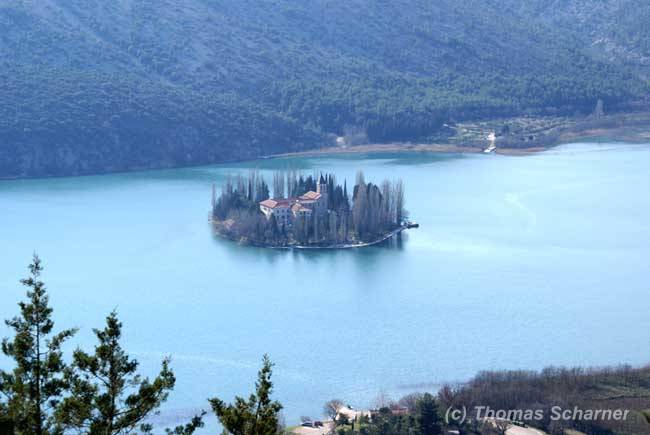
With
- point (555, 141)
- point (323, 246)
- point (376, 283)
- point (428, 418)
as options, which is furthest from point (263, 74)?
point (428, 418)

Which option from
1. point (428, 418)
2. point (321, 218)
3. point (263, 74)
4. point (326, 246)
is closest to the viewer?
point (428, 418)

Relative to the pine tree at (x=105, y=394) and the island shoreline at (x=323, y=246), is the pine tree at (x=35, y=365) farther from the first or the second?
the island shoreline at (x=323, y=246)

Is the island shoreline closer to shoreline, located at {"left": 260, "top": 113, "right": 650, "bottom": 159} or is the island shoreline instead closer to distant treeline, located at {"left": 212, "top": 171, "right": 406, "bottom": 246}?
distant treeline, located at {"left": 212, "top": 171, "right": 406, "bottom": 246}

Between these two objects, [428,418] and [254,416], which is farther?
[428,418]

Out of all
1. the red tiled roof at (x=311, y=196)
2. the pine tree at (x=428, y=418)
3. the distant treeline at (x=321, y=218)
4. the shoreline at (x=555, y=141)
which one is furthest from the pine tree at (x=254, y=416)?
the shoreline at (x=555, y=141)

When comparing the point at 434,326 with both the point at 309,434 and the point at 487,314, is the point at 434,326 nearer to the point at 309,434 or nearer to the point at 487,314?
the point at 487,314

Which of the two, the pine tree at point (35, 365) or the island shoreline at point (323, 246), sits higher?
the pine tree at point (35, 365)

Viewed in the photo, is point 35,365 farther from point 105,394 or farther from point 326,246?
point 326,246

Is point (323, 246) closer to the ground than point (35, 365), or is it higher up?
closer to the ground
